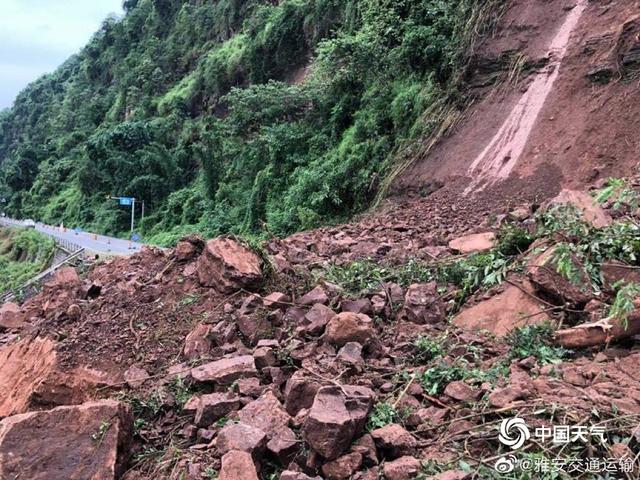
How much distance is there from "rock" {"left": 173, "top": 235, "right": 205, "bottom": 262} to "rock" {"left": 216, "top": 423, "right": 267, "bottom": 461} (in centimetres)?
304

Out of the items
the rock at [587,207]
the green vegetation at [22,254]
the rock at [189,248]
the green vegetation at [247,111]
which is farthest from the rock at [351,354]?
the green vegetation at [22,254]

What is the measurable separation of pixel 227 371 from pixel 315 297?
118cm

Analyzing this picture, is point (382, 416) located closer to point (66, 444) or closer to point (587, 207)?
point (66, 444)

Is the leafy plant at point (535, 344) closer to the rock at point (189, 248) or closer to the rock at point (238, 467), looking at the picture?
the rock at point (238, 467)

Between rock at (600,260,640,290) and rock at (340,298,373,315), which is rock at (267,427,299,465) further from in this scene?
rock at (600,260,640,290)

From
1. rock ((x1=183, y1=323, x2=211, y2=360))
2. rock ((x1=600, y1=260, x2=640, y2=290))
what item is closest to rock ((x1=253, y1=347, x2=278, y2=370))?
rock ((x1=183, y1=323, x2=211, y2=360))

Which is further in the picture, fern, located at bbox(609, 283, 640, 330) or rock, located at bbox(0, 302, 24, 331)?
rock, located at bbox(0, 302, 24, 331)

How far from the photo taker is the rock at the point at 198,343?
387 centimetres

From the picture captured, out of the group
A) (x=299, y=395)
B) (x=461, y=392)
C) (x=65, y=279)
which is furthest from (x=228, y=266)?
(x=65, y=279)

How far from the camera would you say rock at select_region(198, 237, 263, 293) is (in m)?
4.58

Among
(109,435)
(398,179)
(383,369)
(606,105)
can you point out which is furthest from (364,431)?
(398,179)

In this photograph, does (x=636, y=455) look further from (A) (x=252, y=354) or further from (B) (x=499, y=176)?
(B) (x=499, y=176)

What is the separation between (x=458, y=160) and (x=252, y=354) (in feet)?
22.8

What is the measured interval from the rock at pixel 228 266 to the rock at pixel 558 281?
2329 mm
